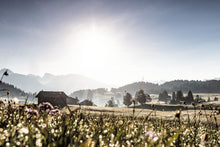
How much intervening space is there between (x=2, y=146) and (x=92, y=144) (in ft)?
3.70

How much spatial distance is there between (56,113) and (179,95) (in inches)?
7089

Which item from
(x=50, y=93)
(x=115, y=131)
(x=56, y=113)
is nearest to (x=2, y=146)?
(x=115, y=131)

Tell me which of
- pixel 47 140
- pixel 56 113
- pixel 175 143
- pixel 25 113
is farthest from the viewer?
pixel 56 113

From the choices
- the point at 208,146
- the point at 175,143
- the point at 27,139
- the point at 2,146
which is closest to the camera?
the point at 2,146

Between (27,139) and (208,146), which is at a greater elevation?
(27,139)

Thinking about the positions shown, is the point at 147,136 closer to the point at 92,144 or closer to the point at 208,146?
the point at 92,144

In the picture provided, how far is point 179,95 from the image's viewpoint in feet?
555

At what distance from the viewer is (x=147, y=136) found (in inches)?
113

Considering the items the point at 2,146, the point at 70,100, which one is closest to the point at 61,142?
the point at 2,146

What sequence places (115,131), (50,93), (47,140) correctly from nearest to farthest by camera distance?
(47,140), (115,131), (50,93)

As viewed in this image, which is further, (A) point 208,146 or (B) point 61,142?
(A) point 208,146

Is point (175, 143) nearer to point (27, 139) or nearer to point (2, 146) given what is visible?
point (27, 139)

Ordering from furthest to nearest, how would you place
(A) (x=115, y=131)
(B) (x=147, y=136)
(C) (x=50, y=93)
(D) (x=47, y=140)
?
(C) (x=50, y=93) → (A) (x=115, y=131) → (B) (x=147, y=136) → (D) (x=47, y=140)

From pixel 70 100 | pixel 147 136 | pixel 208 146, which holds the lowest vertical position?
pixel 70 100
